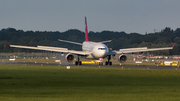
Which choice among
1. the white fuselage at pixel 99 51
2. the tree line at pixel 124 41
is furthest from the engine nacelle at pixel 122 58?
the tree line at pixel 124 41

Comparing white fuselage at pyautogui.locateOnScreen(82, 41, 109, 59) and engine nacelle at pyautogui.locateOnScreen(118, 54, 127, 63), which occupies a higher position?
white fuselage at pyautogui.locateOnScreen(82, 41, 109, 59)

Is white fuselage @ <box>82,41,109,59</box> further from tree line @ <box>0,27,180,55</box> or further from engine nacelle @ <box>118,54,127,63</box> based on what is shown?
tree line @ <box>0,27,180,55</box>

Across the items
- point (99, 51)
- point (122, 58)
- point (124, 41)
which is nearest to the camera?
point (99, 51)

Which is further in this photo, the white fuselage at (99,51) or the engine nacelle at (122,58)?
the engine nacelle at (122,58)

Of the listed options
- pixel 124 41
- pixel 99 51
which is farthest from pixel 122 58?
pixel 124 41

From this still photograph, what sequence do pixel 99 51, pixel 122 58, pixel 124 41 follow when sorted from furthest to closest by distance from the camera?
pixel 124 41
pixel 122 58
pixel 99 51

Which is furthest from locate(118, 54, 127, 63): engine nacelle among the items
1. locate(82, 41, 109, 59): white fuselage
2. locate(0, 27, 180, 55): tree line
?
locate(0, 27, 180, 55): tree line

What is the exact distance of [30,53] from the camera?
393ft

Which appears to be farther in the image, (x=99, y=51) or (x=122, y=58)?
(x=122, y=58)

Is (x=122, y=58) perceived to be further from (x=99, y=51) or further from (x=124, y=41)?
(x=124, y=41)

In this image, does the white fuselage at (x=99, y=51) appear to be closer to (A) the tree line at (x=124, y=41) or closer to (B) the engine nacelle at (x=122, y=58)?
(B) the engine nacelle at (x=122, y=58)

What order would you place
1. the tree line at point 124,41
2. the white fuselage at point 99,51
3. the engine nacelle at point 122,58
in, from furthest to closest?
the tree line at point 124,41 < the engine nacelle at point 122,58 < the white fuselage at point 99,51

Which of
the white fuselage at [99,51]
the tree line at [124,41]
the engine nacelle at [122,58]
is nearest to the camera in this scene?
the white fuselage at [99,51]

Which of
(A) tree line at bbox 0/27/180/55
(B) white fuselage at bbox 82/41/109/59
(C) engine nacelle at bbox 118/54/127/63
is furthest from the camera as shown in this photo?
(A) tree line at bbox 0/27/180/55
